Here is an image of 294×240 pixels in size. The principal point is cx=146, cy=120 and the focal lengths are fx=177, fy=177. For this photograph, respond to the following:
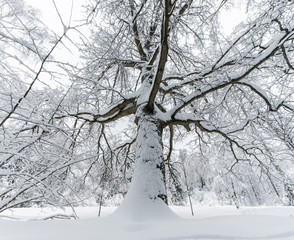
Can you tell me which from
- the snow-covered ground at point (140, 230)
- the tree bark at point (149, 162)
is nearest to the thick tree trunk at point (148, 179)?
the tree bark at point (149, 162)

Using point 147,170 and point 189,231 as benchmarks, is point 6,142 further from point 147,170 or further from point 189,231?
point 147,170

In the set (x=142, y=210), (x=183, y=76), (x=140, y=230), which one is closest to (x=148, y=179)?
(x=142, y=210)

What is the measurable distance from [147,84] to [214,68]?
1231 millimetres

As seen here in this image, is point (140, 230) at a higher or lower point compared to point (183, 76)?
lower

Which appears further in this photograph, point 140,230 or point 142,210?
point 142,210

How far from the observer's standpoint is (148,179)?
6.74ft

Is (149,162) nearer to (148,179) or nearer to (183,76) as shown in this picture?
(148,179)

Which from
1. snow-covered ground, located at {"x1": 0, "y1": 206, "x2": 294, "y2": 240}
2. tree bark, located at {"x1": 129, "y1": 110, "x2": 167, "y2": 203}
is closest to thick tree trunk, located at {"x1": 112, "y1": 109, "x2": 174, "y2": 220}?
tree bark, located at {"x1": 129, "y1": 110, "x2": 167, "y2": 203}

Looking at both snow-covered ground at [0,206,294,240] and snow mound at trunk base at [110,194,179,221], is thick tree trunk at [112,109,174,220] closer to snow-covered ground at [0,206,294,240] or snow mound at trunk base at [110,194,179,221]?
snow mound at trunk base at [110,194,179,221]

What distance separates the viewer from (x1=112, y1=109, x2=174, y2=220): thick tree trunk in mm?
1707

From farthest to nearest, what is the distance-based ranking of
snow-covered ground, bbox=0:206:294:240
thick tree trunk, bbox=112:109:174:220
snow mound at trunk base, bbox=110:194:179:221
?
thick tree trunk, bbox=112:109:174:220, snow mound at trunk base, bbox=110:194:179:221, snow-covered ground, bbox=0:206:294:240

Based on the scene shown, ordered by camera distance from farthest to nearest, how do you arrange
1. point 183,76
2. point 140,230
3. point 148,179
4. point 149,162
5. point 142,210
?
point 183,76
point 149,162
point 148,179
point 142,210
point 140,230

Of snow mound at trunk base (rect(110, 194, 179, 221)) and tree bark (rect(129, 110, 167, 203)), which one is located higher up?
tree bark (rect(129, 110, 167, 203))

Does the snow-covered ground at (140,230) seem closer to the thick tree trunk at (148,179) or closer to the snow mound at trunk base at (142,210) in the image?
the snow mound at trunk base at (142,210)
